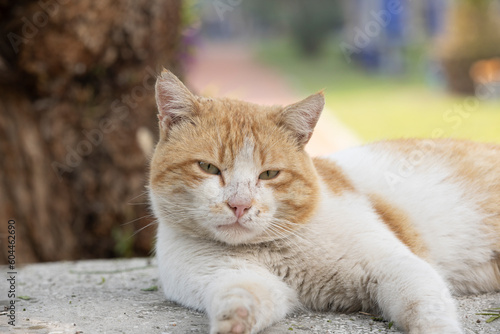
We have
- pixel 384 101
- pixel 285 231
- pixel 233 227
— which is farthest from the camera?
pixel 384 101

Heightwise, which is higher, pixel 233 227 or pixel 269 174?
pixel 269 174

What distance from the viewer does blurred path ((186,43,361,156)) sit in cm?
669

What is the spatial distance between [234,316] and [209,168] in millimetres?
684

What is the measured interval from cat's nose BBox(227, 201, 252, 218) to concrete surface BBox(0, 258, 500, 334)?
0.48 meters

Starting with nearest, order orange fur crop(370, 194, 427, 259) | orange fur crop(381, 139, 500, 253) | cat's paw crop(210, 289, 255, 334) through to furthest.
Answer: cat's paw crop(210, 289, 255, 334) < orange fur crop(370, 194, 427, 259) < orange fur crop(381, 139, 500, 253)

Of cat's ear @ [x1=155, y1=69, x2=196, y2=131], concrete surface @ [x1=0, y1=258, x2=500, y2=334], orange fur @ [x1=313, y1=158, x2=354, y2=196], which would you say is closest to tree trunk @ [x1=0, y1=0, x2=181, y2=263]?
concrete surface @ [x1=0, y1=258, x2=500, y2=334]

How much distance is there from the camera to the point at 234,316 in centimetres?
218

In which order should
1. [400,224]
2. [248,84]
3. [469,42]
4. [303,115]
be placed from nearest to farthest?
[303,115]
[400,224]
[469,42]
[248,84]

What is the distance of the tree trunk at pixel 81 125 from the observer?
457cm

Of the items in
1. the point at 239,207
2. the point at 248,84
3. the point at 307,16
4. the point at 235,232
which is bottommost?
the point at 235,232

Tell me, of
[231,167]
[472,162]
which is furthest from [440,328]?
[472,162]

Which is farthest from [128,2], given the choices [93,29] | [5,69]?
[5,69]

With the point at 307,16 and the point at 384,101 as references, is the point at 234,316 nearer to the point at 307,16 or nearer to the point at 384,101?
the point at 384,101

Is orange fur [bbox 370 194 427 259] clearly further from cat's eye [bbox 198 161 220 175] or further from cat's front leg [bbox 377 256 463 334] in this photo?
cat's eye [bbox 198 161 220 175]
